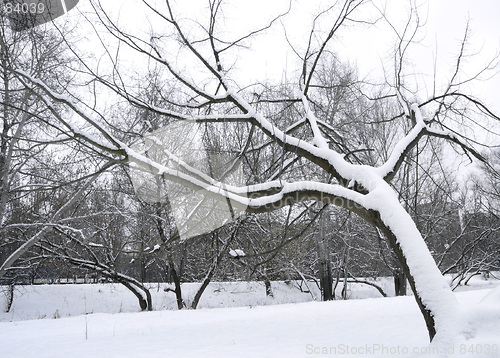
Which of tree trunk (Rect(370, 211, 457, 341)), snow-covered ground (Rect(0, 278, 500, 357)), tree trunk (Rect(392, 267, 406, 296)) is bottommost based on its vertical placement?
tree trunk (Rect(392, 267, 406, 296))

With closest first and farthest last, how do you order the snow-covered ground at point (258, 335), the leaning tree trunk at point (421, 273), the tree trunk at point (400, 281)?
1. the leaning tree trunk at point (421, 273)
2. the snow-covered ground at point (258, 335)
3. the tree trunk at point (400, 281)

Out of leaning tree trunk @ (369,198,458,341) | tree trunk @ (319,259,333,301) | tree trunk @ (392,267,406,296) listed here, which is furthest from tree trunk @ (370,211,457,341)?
tree trunk @ (319,259,333,301)

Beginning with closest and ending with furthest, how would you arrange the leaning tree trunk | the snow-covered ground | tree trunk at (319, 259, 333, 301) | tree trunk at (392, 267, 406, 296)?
the leaning tree trunk, the snow-covered ground, tree trunk at (392, 267, 406, 296), tree trunk at (319, 259, 333, 301)

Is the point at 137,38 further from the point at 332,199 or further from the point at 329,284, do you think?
the point at 329,284

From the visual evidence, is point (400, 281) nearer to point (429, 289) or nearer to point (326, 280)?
point (326, 280)

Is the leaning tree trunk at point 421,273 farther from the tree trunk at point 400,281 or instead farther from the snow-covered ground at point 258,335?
the tree trunk at point 400,281

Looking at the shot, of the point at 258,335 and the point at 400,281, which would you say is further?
the point at 400,281

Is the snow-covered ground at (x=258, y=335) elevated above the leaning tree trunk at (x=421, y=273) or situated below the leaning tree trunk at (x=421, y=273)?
below

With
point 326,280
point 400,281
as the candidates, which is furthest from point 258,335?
point 400,281

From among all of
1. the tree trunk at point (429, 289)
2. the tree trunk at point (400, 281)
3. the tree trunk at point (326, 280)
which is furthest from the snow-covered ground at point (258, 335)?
the tree trunk at point (326, 280)

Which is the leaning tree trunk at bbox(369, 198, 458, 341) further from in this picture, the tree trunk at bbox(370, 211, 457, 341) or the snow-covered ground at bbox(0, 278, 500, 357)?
the snow-covered ground at bbox(0, 278, 500, 357)

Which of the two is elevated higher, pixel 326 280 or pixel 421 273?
pixel 421 273

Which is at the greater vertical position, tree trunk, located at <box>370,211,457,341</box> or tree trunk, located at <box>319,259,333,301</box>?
tree trunk, located at <box>370,211,457,341</box>

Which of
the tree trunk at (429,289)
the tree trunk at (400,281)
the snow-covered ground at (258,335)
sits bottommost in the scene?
the tree trunk at (400,281)
